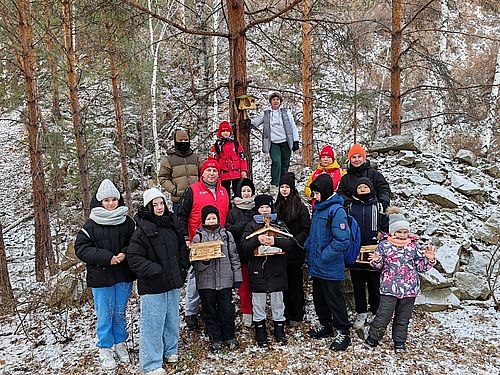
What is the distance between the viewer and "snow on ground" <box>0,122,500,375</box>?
14.8 ft

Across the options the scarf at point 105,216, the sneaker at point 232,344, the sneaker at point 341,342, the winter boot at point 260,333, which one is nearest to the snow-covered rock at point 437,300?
the sneaker at point 341,342

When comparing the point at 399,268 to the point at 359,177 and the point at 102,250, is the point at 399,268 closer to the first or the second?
the point at 359,177

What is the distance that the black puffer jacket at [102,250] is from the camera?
4.25m

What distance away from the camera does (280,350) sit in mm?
4781

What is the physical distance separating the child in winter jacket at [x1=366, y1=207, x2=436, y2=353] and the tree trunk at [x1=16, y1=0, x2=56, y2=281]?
8045 mm

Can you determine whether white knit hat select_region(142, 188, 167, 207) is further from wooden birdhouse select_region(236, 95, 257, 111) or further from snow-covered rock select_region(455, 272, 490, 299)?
snow-covered rock select_region(455, 272, 490, 299)

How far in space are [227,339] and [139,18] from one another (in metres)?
4.71

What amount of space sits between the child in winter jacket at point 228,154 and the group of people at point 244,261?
28.5 inches

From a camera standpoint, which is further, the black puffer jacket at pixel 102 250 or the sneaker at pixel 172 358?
the sneaker at pixel 172 358

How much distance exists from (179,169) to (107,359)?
252 centimetres

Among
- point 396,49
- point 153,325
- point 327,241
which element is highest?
point 396,49

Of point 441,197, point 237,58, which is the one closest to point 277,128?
point 237,58

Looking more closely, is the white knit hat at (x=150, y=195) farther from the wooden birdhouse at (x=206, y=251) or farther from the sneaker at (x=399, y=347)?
the sneaker at (x=399, y=347)

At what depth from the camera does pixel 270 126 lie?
23.5 ft
